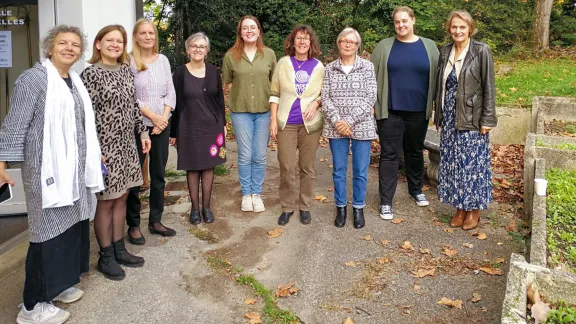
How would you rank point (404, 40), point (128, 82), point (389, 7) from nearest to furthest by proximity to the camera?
point (128, 82)
point (404, 40)
point (389, 7)

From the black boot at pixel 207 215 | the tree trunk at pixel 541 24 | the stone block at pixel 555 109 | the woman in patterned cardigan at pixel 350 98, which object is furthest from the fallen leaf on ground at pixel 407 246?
the tree trunk at pixel 541 24

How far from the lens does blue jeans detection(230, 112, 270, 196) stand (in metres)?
5.20

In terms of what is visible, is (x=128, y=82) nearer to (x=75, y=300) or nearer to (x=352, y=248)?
(x=75, y=300)

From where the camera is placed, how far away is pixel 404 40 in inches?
202

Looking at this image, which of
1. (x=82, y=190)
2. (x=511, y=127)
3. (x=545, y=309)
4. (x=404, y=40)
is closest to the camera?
(x=545, y=309)

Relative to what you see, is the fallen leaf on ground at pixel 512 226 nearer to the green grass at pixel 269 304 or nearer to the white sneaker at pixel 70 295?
the green grass at pixel 269 304

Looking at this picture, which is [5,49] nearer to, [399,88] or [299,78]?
[299,78]

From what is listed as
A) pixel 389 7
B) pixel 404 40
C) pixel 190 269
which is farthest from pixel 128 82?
pixel 389 7

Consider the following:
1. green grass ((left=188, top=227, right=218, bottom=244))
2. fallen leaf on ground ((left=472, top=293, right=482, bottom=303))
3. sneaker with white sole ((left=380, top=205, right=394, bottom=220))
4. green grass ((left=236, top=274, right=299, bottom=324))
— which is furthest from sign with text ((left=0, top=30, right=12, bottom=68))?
fallen leaf on ground ((left=472, top=293, right=482, bottom=303))

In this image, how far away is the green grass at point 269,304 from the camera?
3.45m

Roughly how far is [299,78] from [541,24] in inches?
594

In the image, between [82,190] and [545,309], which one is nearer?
[545,309]

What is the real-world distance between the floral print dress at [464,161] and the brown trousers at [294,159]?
1319mm

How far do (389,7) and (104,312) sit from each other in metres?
16.8
